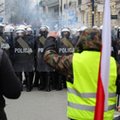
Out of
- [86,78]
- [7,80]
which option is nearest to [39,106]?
[86,78]

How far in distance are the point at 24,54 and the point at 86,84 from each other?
9908 millimetres

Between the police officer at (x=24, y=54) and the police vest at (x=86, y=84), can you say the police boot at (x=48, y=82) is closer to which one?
the police officer at (x=24, y=54)

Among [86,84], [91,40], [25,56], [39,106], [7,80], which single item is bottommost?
[39,106]

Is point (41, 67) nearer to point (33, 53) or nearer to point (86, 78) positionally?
point (33, 53)

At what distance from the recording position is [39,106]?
1151cm

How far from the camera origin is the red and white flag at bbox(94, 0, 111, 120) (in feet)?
14.7

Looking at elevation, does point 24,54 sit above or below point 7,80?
below

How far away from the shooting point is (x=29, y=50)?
14.8 meters

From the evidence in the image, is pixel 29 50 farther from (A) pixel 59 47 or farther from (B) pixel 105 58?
(B) pixel 105 58

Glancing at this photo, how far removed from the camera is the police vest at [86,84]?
16.4 feet

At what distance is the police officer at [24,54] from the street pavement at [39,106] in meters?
0.83

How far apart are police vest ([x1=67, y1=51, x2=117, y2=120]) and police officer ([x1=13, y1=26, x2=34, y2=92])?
9.60 meters

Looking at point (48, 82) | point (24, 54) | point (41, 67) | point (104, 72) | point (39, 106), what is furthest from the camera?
point (24, 54)

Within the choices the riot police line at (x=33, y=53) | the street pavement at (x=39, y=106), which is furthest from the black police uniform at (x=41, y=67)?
the street pavement at (x=39, y=106)
